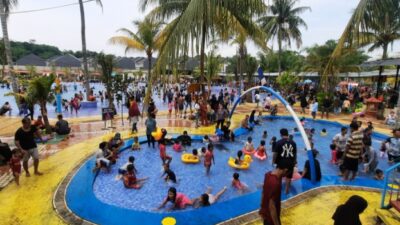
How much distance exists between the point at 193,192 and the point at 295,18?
29.6 meters

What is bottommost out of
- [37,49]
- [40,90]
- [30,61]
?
[40,90]

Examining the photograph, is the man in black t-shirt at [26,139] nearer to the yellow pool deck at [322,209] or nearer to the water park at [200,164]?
the water park at [200,164]

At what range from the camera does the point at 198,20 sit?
6.30 meters

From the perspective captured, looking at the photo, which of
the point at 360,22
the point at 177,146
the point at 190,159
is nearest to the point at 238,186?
the point at 190,159

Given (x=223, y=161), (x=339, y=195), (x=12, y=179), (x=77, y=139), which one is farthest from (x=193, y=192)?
(x=77, y=139)

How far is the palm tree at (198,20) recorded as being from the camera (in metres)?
6.16

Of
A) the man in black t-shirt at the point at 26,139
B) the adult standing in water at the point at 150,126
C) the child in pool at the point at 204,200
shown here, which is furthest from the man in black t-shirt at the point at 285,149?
the man in black t-shirt at the point at 26,139

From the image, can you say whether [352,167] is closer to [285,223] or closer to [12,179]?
[285,223]

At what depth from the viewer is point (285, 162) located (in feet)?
19.3

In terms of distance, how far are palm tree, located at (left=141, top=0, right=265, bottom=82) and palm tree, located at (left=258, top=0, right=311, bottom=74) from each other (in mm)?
20733

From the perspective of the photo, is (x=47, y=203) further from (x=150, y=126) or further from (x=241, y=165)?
(x=241, y=165)

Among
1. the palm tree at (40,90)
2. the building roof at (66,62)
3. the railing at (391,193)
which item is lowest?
the railing at (391,193)

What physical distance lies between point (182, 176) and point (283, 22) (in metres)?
28.3

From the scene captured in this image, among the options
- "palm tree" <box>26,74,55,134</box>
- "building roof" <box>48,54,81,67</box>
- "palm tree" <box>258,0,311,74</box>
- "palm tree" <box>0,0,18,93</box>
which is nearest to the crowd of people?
"palm tree" <box>26,74,55,134</box>
